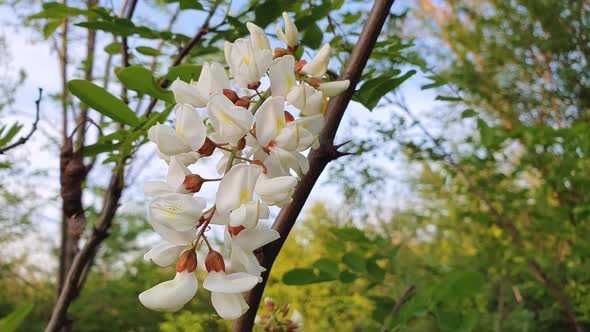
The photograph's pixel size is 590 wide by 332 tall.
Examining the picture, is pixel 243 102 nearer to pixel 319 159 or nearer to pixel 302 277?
pixel 319 159

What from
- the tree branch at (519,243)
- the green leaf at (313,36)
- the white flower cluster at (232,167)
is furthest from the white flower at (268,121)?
the tree branch at (519,243)

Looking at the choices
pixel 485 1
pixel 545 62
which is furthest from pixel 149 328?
pixel 485 1

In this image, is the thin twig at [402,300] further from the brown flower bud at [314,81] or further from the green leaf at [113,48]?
the green leaf at [113,48]

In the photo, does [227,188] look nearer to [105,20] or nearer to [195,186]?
[195,186]

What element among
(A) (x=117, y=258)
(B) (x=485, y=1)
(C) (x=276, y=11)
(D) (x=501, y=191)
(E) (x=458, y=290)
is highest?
(B) (x=485, y=1)

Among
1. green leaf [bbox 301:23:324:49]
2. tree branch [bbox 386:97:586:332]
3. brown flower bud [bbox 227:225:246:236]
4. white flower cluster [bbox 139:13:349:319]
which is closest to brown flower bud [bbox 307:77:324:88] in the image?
white flower cluster [bbox 139:13:349:319]

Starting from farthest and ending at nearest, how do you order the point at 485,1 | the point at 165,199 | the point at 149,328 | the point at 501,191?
the point at 485,1 → the point at 149,328 → the point at 501,191 → the point at 165,199

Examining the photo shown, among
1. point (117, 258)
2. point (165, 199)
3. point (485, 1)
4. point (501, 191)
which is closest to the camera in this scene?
point (165, 199)

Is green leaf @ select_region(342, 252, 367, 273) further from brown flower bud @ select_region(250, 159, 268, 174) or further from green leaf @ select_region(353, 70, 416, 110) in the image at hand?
brown flower bud @ select_region(250, 159, 268, 174)
